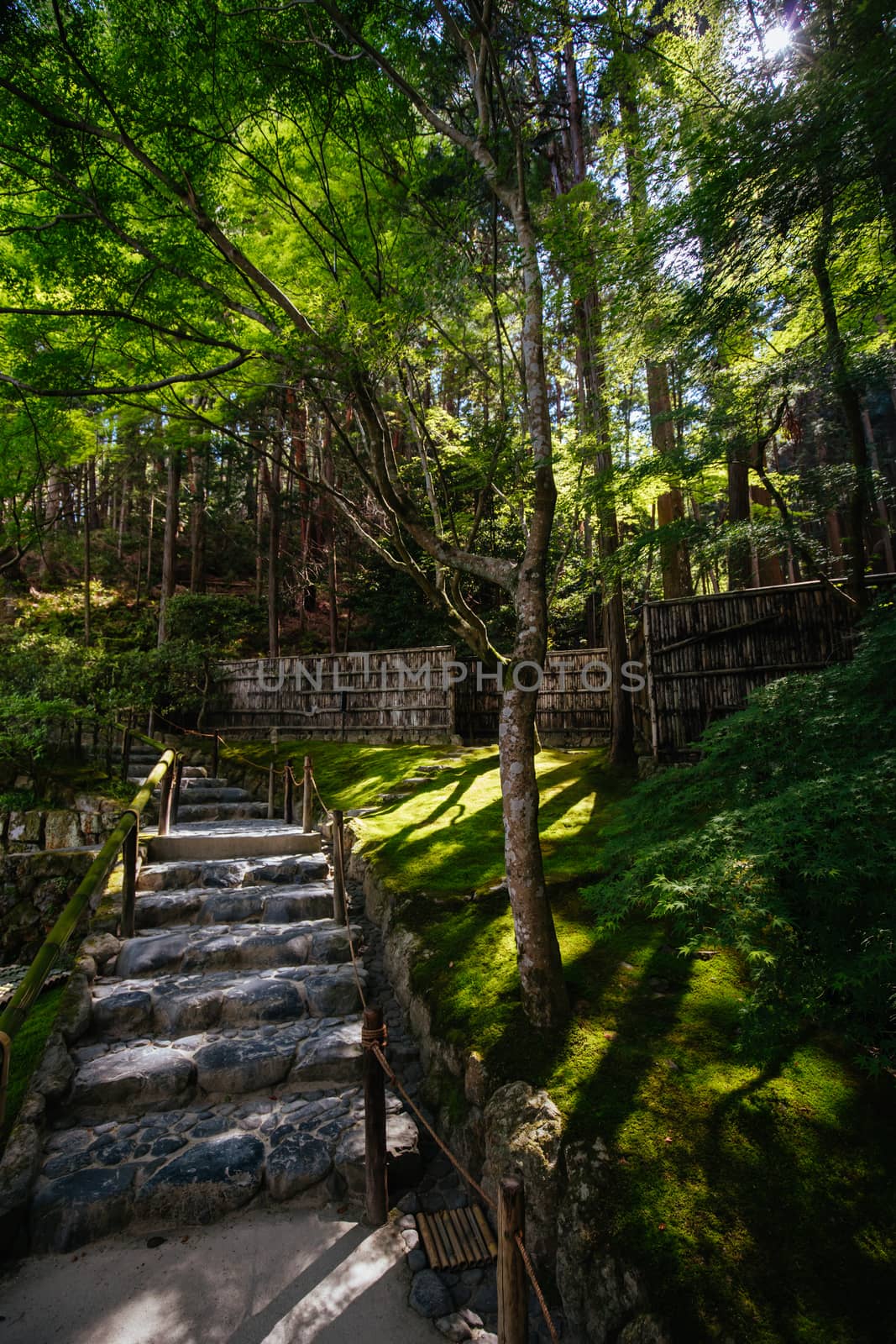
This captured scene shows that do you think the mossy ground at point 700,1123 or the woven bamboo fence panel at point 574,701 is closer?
the mossy ground at point 700,1123

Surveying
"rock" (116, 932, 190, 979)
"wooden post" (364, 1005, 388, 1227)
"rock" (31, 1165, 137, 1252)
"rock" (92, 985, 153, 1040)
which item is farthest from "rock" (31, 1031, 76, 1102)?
"wooden post" (364, 1005, 388, 1227)

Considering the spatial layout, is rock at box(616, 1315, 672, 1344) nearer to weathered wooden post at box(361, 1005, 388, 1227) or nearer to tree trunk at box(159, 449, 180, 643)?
weathered wooden post at box(361, 1005, 388, 1227)

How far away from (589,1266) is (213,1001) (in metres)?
3.35

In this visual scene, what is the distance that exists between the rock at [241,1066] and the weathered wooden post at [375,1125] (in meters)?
1.24

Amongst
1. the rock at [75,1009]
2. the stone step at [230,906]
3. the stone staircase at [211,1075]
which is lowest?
the stone staircase at [211,1075]

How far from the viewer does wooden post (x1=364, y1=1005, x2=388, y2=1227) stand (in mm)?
3230

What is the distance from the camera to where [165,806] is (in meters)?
8.59

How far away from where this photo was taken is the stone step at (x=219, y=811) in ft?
34.7

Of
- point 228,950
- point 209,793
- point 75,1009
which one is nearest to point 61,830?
point 209,793

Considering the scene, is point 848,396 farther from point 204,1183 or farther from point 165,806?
point 165,806

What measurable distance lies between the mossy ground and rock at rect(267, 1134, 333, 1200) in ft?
3.23

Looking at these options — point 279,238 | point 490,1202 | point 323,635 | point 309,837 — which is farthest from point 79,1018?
point 323,635

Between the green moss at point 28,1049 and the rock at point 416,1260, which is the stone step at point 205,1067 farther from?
the rock at point 416,1260

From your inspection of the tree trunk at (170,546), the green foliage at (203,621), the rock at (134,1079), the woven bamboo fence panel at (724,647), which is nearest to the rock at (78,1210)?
the rock at (134,1079)
